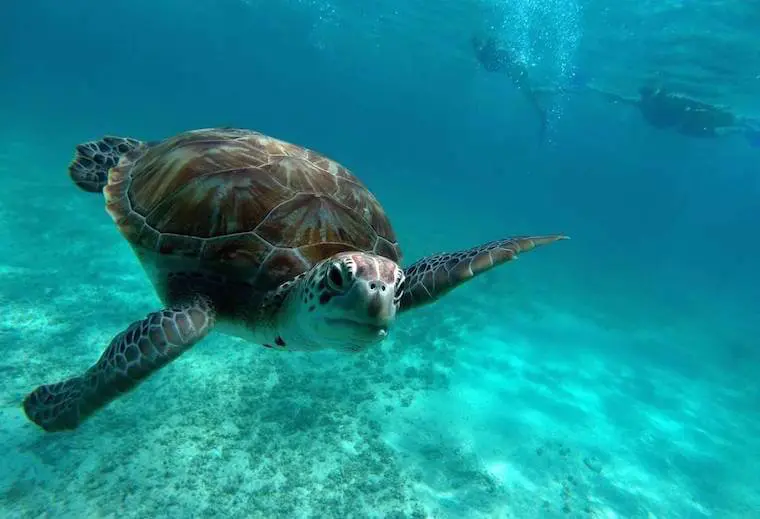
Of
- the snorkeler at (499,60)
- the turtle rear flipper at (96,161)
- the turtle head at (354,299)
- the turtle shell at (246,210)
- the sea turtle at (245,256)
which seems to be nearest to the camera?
the turtle head at (354,299)

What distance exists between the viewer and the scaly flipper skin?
3.51 m

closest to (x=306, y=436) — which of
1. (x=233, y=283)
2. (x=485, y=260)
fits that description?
(x=233, y=283)

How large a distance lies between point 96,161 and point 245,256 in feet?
9.38

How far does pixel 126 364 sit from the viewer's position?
9.70 feet

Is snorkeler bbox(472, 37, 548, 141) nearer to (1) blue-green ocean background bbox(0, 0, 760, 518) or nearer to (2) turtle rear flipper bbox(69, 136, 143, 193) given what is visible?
(1) blue-green ocean background bbox(0, 0, 760, 518)

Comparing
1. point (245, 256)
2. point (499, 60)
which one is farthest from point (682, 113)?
point (245, 256)

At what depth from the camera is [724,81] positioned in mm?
21984

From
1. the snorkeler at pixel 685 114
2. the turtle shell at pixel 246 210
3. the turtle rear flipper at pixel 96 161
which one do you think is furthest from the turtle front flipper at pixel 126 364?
the snorkeler at pixel 685 114

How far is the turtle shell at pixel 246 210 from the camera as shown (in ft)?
10.9

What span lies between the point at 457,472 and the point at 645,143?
48.1m

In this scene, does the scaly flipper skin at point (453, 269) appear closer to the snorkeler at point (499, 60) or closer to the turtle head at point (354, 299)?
the turtle head at point (354, 299)

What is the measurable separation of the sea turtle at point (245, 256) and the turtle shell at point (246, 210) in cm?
1

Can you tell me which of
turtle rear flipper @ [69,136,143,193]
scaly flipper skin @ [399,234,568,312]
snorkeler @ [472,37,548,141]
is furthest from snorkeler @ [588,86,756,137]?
turtle rear flipper @ [69,136,143,193]

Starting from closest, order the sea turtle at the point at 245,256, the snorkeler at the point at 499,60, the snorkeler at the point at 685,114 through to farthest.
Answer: the sea turtle at the point at 245,256, the snorkeler at the point at 685,114, the snorkeler at the point at 499,60
